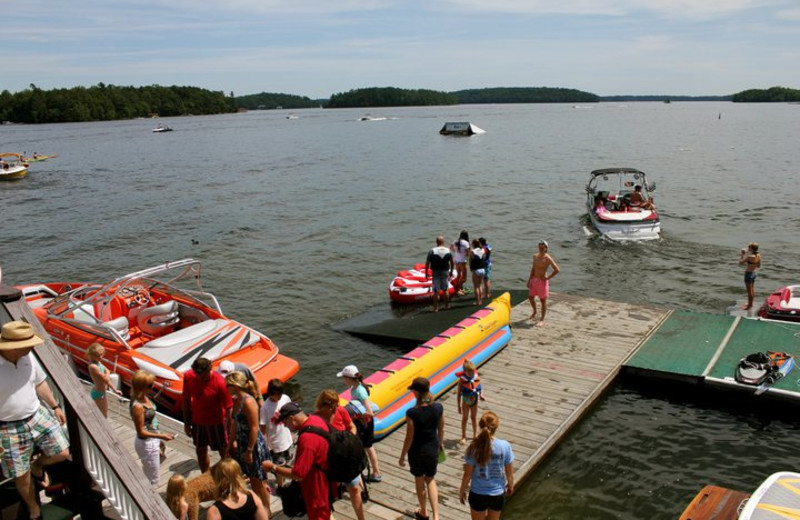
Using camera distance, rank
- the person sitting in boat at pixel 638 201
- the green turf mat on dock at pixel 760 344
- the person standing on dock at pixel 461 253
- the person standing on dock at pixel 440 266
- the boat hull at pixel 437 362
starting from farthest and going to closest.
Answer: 1. the person sitting in boat at pixel 638 201
2. the person standing on dock at pixel 461 253
3. the person standing on dock at pixel 440 266
4. the green turf mat on dock at pixel 760 344
5. the boat hull at pixel 437 362

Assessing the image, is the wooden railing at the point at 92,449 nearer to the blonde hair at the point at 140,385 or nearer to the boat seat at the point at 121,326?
the blonde hair at the point at 140,385

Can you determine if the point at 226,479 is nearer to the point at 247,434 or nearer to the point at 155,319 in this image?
the point at 247,434

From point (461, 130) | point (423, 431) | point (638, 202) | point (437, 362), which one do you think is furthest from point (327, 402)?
point (461, 130)

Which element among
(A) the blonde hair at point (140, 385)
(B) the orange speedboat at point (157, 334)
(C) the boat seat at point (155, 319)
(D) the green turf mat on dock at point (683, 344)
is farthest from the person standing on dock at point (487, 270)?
(A) the blonde hair at point (140, 385)

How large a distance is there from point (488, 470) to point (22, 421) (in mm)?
4080

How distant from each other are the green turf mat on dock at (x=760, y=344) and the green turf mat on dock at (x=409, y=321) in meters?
4.93

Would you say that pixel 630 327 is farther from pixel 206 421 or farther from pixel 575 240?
pixel 575 240

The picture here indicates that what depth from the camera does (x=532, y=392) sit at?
10.6 metres

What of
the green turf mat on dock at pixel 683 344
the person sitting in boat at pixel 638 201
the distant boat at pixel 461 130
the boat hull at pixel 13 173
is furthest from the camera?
the distant boat at pixel 461 130

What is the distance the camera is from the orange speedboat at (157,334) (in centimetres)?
1118

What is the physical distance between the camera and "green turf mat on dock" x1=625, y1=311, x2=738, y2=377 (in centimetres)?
1146

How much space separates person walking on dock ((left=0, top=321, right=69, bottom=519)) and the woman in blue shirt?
366 cm

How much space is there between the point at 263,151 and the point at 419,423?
71113 millimetres

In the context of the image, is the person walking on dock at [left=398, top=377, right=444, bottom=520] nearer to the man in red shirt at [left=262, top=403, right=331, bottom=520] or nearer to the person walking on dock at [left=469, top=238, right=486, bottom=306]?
the man in red shirt at [left=262, top=403, right=331, bottom=520]
